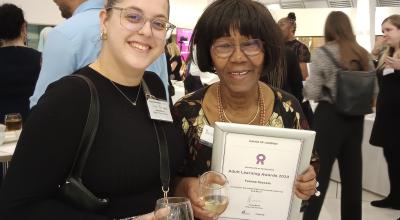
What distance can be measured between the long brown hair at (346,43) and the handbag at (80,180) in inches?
95.7

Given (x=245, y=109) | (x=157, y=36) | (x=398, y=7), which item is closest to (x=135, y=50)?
(x=157, y=36)

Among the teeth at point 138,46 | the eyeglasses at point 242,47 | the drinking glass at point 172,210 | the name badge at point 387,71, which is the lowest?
the name badge at point 387,71

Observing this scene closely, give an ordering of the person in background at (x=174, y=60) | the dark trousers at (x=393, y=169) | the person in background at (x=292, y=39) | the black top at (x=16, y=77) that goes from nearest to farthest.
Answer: the black top at (x=16, y=77) → the dark trousers at (x=393, y=169) → the person in background at (x=292, y=39) → the person in background at (x=174, y=60)

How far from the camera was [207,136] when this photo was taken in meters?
1.47

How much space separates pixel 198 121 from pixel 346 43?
2.00m

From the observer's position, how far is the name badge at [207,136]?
1464 millimetres

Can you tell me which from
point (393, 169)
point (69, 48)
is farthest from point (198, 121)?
point (393, 169)

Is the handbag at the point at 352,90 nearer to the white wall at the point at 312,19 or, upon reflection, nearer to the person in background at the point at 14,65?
the person in background at the point at 14,65

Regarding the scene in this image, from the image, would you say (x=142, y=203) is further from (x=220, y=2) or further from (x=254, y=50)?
(x=220, y=2)

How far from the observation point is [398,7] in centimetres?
1070

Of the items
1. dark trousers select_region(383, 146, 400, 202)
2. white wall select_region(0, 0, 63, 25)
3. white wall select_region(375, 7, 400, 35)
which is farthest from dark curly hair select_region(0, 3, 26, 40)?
white wall select_region(375, 7, 400, 35)

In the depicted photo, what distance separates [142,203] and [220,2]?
76 cm

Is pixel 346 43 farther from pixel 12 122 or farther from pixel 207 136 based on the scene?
pixel 12 122

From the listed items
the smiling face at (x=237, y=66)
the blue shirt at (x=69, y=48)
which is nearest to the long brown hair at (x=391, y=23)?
the smiling face at (x=237, y=66)
